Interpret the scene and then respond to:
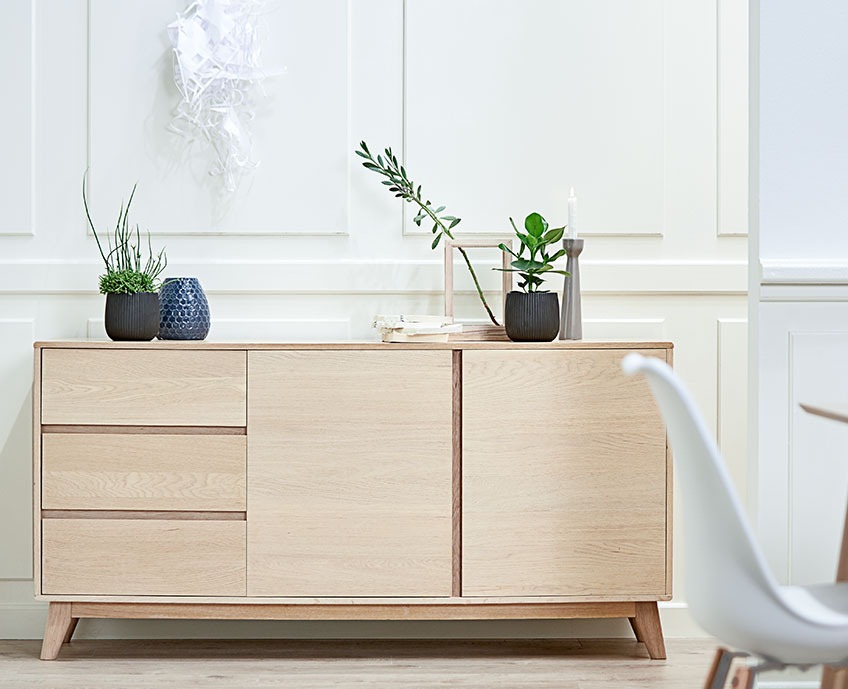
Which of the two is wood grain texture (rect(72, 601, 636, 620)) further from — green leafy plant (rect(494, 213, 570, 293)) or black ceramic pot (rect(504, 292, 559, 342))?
green leafy plant (rect(494, 213, 570, 293))

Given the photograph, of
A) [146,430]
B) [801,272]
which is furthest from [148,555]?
[801,272]

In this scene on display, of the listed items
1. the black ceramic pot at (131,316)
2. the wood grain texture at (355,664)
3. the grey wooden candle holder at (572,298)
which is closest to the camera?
the wood grain texture at (355,664)

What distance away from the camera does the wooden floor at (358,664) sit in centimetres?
218

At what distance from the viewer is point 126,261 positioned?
2.42 m

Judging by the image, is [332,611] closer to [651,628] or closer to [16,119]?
[651,628]

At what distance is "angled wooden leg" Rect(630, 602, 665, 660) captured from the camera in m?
→ 2.31

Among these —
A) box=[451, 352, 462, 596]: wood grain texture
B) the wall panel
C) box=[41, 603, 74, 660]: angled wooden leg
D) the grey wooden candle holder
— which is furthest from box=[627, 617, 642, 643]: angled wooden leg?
the wall panel

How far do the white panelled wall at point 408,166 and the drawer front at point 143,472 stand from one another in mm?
404

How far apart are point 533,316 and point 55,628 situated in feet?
4.69

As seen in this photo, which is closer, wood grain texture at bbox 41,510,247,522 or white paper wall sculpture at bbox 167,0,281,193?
wood grain texture at bbox 41,510,247,522

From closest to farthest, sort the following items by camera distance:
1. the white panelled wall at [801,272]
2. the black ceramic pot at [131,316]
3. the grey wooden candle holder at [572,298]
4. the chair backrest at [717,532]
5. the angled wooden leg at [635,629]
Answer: the chair backrest at [717,532], the white panelled wall at [801,272], the black ceramic pot at [131,316], the grey wooden candle holder at [572,298], the angled wooden leg at [635,629]

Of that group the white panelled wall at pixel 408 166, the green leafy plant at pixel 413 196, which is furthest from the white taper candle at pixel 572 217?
the green leafy plant at pixel 413 196

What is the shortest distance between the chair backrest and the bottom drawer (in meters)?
1.31

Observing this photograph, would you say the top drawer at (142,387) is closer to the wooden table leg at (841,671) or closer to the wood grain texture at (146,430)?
the wood grain texture at (146,430)
